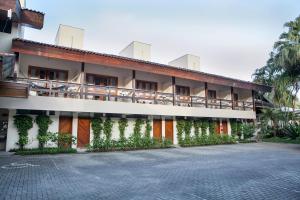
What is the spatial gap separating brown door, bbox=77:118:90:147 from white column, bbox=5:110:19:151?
3696 mm

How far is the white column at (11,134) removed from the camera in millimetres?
13852

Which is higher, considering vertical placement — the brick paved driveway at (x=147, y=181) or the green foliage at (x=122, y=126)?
the green foliage at (x=122, y=126)

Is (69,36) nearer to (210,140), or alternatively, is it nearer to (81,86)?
(81,86)

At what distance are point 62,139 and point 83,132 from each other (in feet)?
6.14

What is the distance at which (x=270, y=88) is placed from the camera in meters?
25.9

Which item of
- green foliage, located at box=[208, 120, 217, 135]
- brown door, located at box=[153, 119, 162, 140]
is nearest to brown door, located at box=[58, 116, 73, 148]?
brown door, located at box=[153, 119, 162, 140]

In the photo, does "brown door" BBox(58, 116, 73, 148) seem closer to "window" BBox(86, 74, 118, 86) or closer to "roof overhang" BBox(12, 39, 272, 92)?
"window" BBox(86, 74, 118, 86)

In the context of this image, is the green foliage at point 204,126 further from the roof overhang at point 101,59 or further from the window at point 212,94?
the window at point 212,94

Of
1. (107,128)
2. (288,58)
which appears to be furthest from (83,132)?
(288,58)

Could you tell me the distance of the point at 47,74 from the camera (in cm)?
1681

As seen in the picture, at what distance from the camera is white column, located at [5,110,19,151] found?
45.4 ft

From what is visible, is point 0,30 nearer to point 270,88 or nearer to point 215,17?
point 215,17

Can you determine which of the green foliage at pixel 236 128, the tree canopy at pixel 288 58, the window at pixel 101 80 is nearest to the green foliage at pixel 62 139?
the window at pixel 101 80

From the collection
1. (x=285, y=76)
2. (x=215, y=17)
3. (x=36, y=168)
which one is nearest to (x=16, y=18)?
(x=36, y=168)
